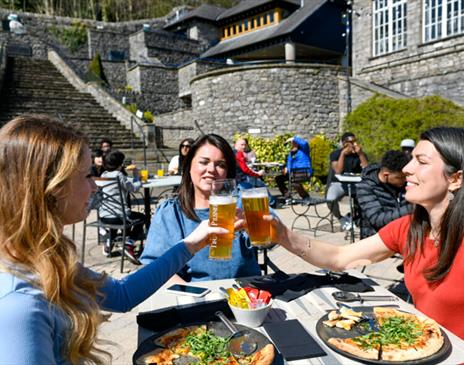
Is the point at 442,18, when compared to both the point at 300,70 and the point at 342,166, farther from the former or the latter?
the point at 342,166

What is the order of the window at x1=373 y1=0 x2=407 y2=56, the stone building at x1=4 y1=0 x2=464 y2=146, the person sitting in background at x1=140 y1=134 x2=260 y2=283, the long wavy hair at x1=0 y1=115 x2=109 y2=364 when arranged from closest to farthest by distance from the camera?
the long wavy hair at x1=0 y1=115 x2=109 y2=364 → the person sitting in background at x1=140 y1=134 x2=260 y2=283 → the stone building at x1=4 y1=0 x2=464 y2=146 → the window at x1=373 y1=0 x2=407 y2=56

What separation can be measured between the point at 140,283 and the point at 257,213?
0.59m

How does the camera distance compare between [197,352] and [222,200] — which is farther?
[222,200]

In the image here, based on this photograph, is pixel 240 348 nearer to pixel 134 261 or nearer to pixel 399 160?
pixel 399 160

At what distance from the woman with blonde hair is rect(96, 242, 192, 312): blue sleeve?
39cm

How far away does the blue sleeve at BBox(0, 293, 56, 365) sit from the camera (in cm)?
84

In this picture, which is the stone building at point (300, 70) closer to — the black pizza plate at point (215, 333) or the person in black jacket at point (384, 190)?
the person in black jacket at point (384, 190)

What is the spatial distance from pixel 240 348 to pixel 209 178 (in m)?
1.25

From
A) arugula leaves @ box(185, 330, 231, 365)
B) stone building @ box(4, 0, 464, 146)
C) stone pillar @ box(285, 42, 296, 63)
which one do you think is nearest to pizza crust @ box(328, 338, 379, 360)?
arugula leaves @ box(185, 330, 231, 365)

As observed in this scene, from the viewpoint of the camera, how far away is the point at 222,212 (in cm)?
167

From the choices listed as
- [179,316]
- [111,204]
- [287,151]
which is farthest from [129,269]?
[287,151]

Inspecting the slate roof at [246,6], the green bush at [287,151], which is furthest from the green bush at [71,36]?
the green bush at [287,151]

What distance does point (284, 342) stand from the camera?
4.32ft

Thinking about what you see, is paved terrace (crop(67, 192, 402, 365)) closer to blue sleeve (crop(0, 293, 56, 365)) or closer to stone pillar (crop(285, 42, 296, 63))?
blue sleeve (crop(0, 293, 56, 365))
